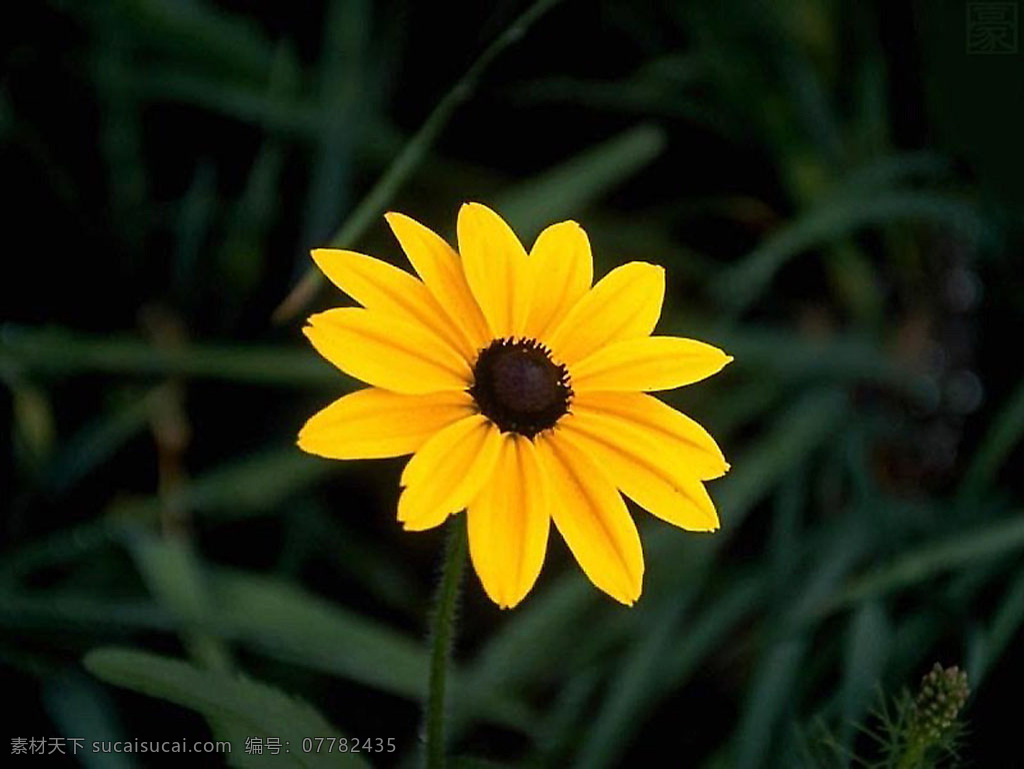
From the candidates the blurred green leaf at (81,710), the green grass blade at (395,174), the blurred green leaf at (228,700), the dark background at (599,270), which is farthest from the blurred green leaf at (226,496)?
the blurred green leaf at (228,700)

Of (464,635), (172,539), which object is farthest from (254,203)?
(464,635)

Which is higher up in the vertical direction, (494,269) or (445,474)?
(494,269)

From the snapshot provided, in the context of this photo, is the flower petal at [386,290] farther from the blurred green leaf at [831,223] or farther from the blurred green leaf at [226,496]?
the blurred green leaf at [831,223]

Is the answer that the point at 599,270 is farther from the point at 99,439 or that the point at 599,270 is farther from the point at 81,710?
the point at 81,710

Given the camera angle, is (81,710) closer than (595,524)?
No

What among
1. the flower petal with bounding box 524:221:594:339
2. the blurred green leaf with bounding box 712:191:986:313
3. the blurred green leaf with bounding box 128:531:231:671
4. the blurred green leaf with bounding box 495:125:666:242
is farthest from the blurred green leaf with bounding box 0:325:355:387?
the flower petal with bounding box 524:221:594:339

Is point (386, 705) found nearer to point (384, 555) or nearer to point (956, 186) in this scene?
point (384, 555)

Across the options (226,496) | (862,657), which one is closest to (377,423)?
(862,657)
